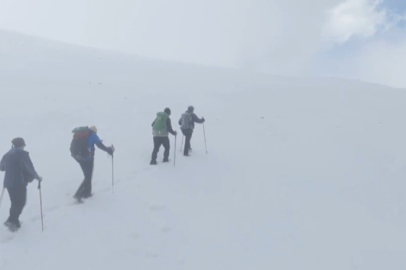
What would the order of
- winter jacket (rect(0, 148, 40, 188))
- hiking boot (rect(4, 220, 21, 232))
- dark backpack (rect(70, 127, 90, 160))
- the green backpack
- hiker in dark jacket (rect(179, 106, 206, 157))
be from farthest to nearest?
hiker in dark jacket (rect(179, 106, 206, 157)) < the green backpack < dark backpack (rect(70, 127, 90, 160)) < hiking boot (rect(4, 220, 21, 232)) < winter jacket (rect(0, 148, 40, 188))

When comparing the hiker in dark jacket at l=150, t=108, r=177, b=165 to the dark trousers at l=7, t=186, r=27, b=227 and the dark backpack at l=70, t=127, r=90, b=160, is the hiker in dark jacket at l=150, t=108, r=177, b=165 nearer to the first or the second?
the dark backpack at l=70, t=127, r=90, b=160

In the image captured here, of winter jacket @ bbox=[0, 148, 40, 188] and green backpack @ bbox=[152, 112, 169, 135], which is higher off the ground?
green backpack @ bbox=[152, 112, 169, 135]

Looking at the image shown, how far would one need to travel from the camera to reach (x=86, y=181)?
994cm

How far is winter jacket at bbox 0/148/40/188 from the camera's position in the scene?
8.19 metres

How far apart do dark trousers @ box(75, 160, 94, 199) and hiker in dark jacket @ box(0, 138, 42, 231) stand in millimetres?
1543

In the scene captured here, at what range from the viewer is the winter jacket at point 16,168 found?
8.19 m

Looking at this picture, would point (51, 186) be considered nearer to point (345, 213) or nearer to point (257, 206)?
point (257, 206)

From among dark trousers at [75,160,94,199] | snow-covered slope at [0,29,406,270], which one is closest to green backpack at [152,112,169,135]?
snow-covered slope at [0,29,406,270]

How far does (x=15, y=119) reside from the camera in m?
15.7

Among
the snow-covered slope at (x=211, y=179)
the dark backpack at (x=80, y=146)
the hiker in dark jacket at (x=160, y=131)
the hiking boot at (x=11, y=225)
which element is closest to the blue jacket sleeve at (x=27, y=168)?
the hiking boot at (x=11, y=225)

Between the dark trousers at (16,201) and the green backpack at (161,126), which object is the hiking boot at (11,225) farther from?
the green backpack at (161,126)

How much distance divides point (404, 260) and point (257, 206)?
11.6ft

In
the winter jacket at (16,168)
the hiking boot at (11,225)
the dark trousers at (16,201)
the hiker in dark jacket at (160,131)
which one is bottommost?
the hiking boot at (11,225)

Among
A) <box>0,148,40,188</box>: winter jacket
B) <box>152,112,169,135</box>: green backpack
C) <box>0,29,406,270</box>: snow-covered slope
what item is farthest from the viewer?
<box>152,112,169,135</box>: green backpack
